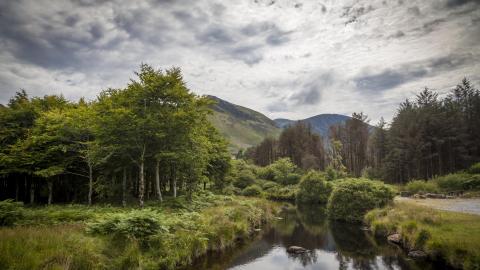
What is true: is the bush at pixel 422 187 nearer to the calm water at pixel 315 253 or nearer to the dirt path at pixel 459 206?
the dirt path at pixel 459 206

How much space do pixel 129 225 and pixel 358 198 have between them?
26.6 meters

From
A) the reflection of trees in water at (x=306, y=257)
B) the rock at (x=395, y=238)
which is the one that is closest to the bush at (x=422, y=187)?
the rock at (x=395, y=238)

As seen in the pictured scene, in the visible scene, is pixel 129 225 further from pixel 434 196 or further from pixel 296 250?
pixel 434 196

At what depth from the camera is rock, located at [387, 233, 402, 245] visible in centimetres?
2212

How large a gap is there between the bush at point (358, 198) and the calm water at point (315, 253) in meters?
3.40

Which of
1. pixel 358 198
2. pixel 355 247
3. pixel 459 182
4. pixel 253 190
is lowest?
pixel 253 190

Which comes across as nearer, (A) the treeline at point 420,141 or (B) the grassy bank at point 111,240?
(B) the grassy bank at point 111,240

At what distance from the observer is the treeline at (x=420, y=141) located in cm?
6362

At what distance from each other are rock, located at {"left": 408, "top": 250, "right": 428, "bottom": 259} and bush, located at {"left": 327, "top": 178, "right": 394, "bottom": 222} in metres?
13.7

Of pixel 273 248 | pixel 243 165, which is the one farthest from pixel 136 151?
pixel 243 165

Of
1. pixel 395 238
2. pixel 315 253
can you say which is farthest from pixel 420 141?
pixel 315 253

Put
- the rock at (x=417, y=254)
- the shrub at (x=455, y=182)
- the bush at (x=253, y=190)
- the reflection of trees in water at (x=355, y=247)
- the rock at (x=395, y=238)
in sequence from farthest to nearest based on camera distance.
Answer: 1. the bush at (x=253, y=190)
2. the shrub at (x=455, y=182)
3. the rock at (x=395, y=238)
4. the reflection of trees in water at (x=355, y=247)
5. the rock at (x=417, y=254)

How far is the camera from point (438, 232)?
18500 mm

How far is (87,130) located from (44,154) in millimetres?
4413
